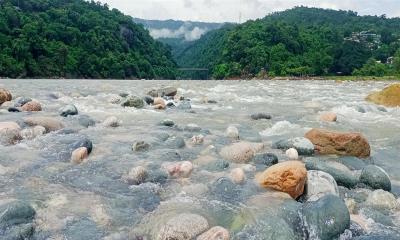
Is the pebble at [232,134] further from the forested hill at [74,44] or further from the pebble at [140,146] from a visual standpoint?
the forested hill at [74,44]

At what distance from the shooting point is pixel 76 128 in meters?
8.35

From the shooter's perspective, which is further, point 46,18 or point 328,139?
point 46,18

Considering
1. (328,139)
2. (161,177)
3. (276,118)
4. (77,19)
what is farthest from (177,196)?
(77,19)

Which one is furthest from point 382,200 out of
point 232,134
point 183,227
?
point 232,134

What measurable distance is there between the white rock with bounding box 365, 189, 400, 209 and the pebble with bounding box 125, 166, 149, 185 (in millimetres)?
2700

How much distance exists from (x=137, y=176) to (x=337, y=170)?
2.68 metres

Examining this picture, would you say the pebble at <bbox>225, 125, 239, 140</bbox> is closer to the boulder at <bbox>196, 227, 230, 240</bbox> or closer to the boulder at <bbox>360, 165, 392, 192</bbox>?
the boulder at <bbox>360, 165, 392, 192</bbox>

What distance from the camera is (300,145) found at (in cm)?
688

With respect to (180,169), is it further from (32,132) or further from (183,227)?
(32,132)

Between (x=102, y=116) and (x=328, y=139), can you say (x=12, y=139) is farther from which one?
(x=328, y=139)

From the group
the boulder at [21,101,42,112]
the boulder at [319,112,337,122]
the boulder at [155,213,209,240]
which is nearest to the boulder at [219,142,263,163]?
the boulder at [155,213,209,240]

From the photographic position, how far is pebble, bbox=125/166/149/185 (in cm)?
521

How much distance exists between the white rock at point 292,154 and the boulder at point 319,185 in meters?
1.33

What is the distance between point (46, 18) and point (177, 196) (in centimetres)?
7813
